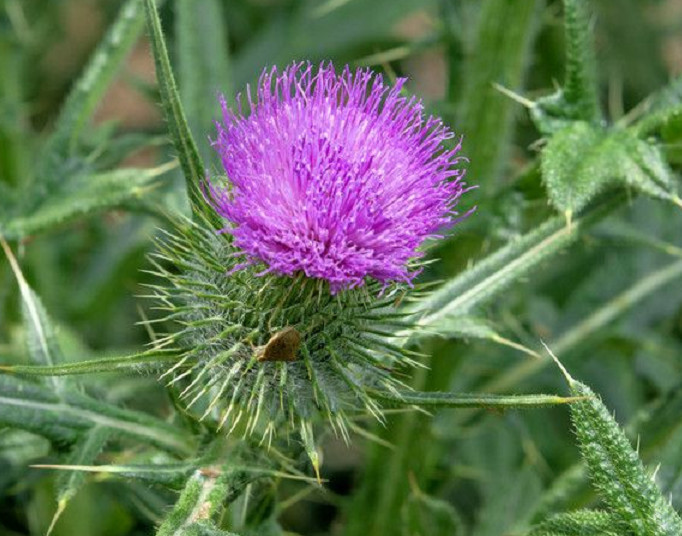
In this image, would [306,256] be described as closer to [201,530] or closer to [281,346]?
[281,346]

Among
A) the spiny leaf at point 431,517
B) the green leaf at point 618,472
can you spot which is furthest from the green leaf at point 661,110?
the spiny leaf at point 431,517

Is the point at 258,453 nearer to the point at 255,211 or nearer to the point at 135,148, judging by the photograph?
the point at 255,211

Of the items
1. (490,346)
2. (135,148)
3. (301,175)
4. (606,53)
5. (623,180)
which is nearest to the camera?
(301,175)

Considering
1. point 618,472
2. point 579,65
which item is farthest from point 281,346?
point 579,65

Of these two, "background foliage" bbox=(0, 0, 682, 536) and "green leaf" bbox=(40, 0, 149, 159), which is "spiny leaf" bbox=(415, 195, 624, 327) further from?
"green leaf" bbox=(40, 0, 149, 159)

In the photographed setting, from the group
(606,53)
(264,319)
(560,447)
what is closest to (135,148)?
(264,319)

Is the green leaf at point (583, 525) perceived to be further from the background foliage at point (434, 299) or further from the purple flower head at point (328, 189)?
the purple flower head at point (328, 189)
